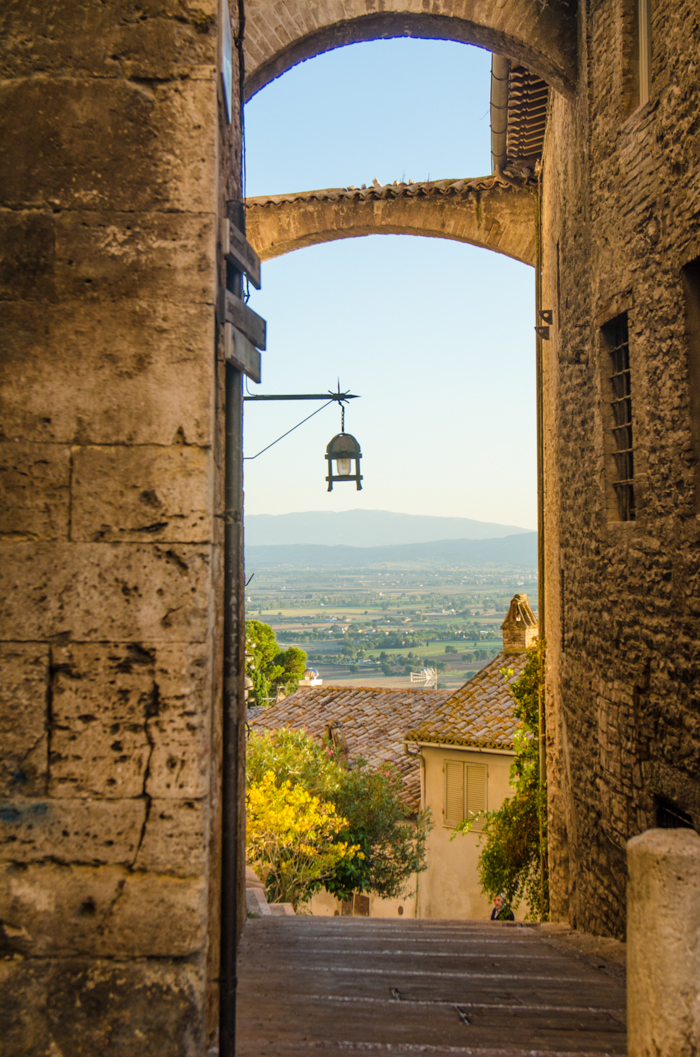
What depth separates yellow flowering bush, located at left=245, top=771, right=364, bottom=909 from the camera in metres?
11.6

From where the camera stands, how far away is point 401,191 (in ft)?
33.2

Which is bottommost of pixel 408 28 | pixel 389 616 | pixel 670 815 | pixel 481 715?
pixel 389 616

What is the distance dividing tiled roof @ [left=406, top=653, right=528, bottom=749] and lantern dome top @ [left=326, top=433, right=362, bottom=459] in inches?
401

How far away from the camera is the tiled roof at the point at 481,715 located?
16.2 meters

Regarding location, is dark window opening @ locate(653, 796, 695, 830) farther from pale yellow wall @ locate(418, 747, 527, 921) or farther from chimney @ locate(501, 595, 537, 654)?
pale yellow wall @ locate(418, 747, 527, 921)

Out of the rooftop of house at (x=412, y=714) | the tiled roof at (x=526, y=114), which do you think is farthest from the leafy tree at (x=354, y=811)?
the tiled roof at (x=526, y=114)

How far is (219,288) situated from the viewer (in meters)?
2.55

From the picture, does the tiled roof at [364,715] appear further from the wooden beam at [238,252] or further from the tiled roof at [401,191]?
the wooden beam at [238,252]

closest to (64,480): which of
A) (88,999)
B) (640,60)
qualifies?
(88,999)

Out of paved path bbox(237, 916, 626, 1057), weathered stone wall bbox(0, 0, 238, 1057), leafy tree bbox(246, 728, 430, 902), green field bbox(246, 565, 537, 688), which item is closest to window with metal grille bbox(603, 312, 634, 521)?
paved path bbox(237, 916, 626, 1057)

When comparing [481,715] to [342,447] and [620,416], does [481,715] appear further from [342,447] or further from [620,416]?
[620,416]

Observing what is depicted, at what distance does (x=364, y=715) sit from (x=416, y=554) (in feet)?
358

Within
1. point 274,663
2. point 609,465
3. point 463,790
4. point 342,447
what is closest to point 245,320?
point 342,447

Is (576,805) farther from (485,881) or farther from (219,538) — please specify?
(219,538)
